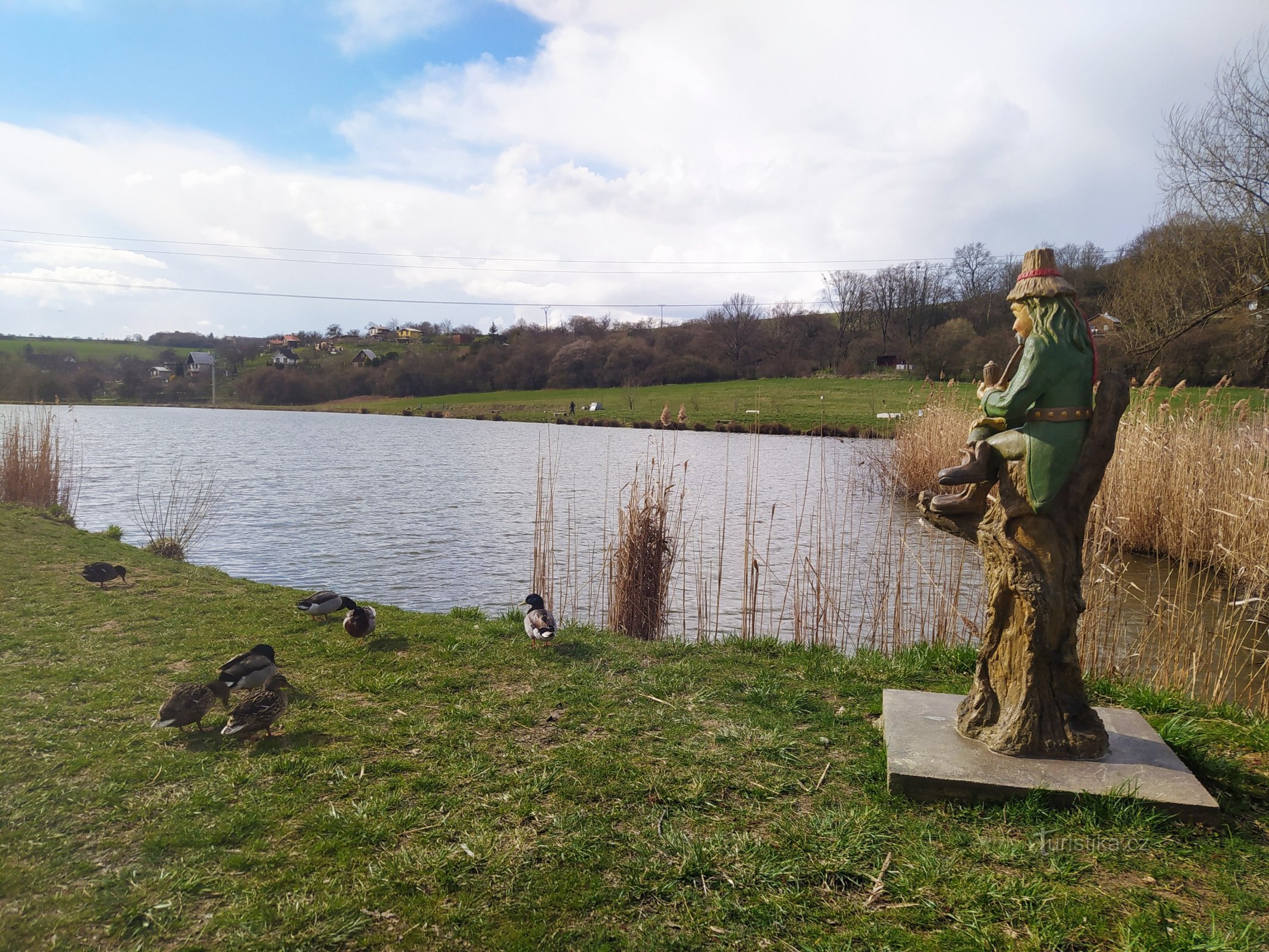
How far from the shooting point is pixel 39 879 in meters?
3.16

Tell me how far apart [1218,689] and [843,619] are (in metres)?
3.79

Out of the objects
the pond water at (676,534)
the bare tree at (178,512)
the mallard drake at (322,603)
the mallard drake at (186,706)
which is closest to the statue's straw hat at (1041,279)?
the pond water at (676,534)

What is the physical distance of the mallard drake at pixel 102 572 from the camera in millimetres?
8148

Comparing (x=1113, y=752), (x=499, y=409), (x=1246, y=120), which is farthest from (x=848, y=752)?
(x=499, y=409)

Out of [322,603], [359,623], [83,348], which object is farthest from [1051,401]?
[83,348]

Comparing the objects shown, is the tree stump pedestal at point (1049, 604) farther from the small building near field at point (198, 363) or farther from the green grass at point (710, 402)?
the small building near field at point (198, 363)

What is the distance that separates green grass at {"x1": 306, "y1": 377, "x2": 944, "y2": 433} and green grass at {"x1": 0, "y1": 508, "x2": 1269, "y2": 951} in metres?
24.7

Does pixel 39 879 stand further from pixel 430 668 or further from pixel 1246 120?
pixel 1246 120

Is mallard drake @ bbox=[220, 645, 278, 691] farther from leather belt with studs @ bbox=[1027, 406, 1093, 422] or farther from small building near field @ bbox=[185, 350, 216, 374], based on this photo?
small building near field @ bbox=[185, 350, 216, 374]

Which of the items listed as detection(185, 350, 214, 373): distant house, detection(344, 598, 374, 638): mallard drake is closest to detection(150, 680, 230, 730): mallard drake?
detection(344, 598, 374, 638): mallard drake

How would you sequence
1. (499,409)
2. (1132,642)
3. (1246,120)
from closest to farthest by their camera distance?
(1132,642) < (1246,120) < (499,409)

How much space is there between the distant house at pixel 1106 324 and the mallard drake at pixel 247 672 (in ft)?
53.2

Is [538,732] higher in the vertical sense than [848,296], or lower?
lower

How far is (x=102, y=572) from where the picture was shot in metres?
8.20
